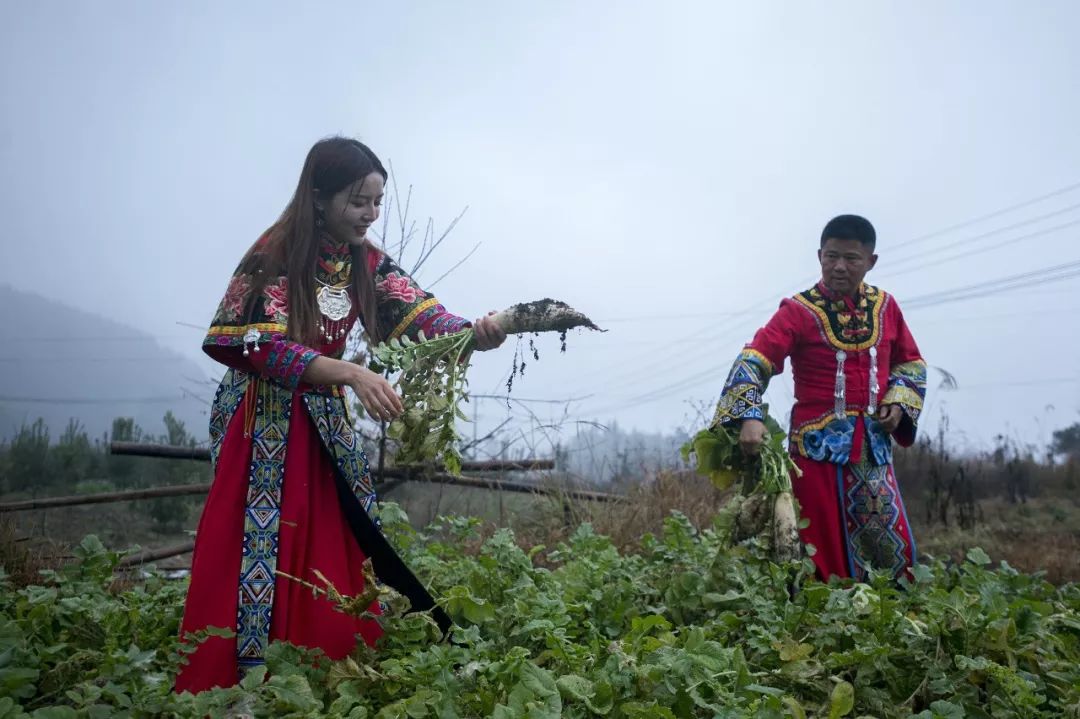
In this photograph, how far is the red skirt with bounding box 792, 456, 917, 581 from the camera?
3.76 metres

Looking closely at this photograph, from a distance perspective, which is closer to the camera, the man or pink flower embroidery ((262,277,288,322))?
pink flower embroidery ((262,277,288,322))

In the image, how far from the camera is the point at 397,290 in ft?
10.3

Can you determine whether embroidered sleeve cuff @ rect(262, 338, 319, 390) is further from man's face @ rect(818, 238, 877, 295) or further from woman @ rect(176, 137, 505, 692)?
man's face @ rect(818, 238, 877, 295)

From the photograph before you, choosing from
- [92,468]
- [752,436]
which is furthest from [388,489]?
[92,468]

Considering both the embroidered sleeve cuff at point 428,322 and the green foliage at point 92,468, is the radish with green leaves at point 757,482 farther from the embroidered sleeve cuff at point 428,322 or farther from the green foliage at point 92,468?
the green foliage at point 92,468

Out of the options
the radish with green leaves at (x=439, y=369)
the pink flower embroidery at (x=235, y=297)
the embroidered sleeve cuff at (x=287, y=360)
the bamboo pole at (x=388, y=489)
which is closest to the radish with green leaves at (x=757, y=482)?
the radish with green leaves at (x=439, y=369)

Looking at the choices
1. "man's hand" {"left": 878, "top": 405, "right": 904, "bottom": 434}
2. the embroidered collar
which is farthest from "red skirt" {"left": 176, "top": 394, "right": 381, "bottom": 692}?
"man's hand" {"left": 878, "top": 405, "right": 904, "bottom": 434}

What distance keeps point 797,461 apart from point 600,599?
51.1 inches

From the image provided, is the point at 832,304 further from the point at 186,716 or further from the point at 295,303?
the point at 186,716

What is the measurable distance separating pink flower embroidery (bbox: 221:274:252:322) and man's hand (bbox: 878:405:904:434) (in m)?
2.86

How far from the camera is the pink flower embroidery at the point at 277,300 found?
2.70m

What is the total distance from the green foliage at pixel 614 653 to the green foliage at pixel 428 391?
507 millimetres

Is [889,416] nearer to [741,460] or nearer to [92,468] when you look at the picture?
[741,460]

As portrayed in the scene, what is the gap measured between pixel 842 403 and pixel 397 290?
83.4 inches
